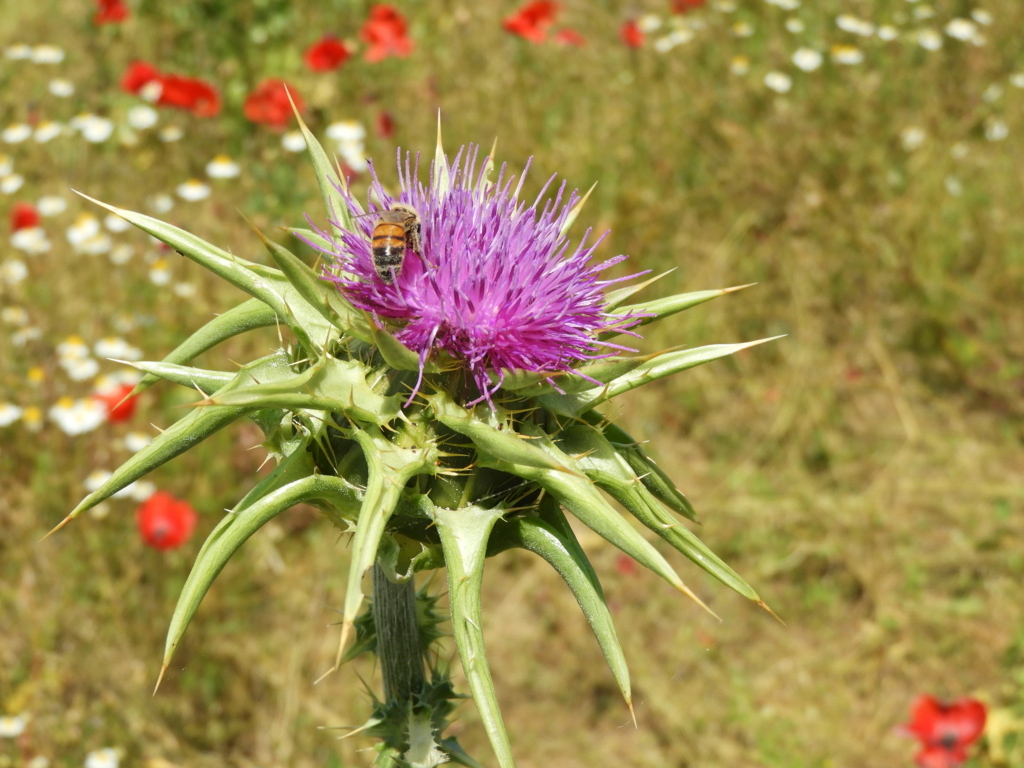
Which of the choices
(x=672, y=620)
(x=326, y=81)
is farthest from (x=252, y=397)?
(x=326, y=81)

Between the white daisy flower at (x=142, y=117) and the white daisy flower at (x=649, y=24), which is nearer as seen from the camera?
the white daisy flower at (x=142, y=117)

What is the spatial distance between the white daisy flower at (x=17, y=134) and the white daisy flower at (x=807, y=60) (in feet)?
15.9

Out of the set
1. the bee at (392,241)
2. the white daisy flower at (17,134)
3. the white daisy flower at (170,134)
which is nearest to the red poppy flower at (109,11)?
the white daisy flower at (170,134)

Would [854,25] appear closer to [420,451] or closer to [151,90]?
[151,90]

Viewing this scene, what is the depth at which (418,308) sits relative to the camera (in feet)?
6.15

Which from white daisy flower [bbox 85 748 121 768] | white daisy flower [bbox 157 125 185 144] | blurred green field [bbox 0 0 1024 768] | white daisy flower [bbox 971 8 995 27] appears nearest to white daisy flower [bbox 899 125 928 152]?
blurred green field [bbox 0 0 1024 768]

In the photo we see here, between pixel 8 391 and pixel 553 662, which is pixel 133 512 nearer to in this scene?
pixel 8 391

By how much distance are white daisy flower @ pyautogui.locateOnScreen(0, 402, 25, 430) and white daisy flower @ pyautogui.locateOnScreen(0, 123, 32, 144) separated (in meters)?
1.98

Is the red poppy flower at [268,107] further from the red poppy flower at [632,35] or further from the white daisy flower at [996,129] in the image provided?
the white daisy flower at [996,129]

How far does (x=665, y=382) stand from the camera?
537 cm

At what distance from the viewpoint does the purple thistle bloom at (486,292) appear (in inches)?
73.1

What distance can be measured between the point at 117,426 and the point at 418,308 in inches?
111

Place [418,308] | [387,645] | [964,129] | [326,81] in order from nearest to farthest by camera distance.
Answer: [418,308] → [387,645] → [326,81] → [964,129]

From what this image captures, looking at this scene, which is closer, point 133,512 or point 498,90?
point 133,512
